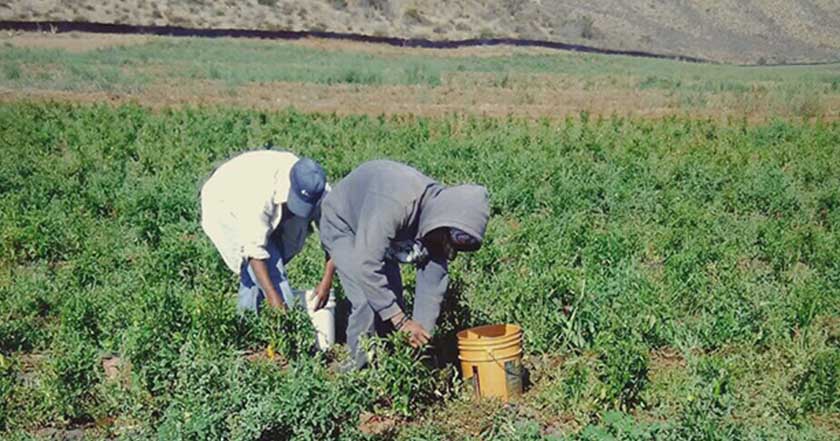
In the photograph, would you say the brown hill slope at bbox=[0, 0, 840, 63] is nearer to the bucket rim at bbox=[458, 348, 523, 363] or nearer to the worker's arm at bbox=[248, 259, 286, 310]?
the worker's arm at bbox=[248, 259, 286, 310]

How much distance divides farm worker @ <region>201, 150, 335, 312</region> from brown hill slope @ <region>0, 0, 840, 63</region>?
134 feet

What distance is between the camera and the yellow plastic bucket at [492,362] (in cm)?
536

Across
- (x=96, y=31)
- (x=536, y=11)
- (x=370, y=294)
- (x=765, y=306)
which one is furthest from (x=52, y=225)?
(x=536, y=11)

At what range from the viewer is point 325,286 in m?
5.96

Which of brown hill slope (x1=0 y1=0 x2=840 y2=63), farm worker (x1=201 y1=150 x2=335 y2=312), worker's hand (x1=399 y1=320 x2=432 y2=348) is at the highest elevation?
farm worker (x1=201 y1=150 x2=335 y2=312)

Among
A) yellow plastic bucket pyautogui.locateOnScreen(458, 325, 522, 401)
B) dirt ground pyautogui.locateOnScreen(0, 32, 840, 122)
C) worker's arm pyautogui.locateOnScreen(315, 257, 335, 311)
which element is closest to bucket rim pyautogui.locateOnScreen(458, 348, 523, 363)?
yellow plastic bucket pyautogui.locateOnScreen(458, 325, 522, 401)

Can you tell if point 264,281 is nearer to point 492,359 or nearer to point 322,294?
point 322,294

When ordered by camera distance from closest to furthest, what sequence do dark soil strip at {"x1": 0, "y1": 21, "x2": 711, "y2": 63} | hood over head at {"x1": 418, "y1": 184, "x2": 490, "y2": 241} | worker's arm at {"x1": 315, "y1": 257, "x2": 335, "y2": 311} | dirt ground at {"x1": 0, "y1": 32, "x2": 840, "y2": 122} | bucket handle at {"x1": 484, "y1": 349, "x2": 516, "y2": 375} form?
1. hood over head at {"x1": 418, "y1": 184, "x2": 490, "y2": 241}
2. bucket handle at {"x1": 484, "y1": 349, "x2": 516, "y2": 375}
3. worker's arm at {"x1": 315, "y1": 257, "x2": 335, "y2": 311}
4. dirt ground at {"x1": 0, "y1": 32, "x2": 840, "y2": 122}
5. dark soil strip at {"x1": 0, "y1": 21, "x2": 711, "y2": 63}

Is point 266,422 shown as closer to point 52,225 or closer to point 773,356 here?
point 773,356

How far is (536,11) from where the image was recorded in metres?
66.8

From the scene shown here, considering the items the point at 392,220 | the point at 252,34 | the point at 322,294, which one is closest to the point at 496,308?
the point at 322,294

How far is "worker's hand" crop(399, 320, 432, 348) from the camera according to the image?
17.0 feet

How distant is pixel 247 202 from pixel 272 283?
0.59 m

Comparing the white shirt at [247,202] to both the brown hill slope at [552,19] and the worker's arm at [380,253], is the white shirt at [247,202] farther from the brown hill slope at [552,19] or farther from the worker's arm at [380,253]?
the brown hill slope at [552,19]
